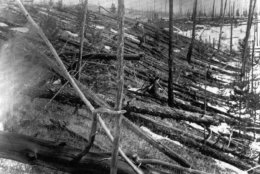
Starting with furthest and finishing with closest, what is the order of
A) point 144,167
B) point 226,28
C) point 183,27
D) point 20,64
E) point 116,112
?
point 226,28 < point 183,27 < point 20,64 < point 144,167 < point 116,112

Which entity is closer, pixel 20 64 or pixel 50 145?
pixel 50 145

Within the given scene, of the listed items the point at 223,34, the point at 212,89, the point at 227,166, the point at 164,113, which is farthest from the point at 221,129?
the point at 223,34

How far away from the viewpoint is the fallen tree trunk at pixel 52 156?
3.78 metres

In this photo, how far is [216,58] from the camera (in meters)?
34.4

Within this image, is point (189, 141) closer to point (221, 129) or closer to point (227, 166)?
point (227, 166)

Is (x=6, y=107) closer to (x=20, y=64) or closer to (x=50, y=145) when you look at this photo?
(x=20, y=64)

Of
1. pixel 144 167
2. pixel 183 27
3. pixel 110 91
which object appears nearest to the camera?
pixel 144 167

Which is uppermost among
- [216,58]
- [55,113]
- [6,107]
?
[6,107]

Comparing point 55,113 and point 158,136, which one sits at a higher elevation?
point 55,113

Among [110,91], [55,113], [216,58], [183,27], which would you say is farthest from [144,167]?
[183,27]

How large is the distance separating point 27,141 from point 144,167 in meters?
1.91

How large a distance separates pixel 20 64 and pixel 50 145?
3415mm

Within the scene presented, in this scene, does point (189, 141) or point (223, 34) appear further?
point (223, 34)

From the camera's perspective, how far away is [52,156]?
386cm
